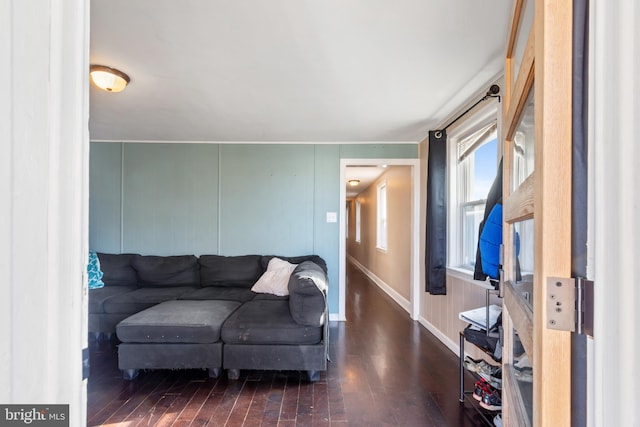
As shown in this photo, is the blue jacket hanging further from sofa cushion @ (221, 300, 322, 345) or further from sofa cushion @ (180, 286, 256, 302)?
sofa cushion @ (180, 286, 256, 302)

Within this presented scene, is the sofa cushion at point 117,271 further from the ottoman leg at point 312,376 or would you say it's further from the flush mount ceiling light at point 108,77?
the ottoman leg at point 312,376

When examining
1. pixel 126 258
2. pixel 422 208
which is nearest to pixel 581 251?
pixel 422 208

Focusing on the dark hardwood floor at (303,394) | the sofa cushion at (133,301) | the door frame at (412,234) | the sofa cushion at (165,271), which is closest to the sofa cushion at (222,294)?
the sofa cushion at (133,301)

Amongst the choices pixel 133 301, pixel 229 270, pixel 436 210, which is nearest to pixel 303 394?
pixel 229 270

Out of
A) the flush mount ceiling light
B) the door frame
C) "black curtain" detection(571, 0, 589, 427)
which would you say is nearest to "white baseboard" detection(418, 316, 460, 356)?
the door frame

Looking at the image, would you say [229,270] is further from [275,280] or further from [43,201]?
[43,201]

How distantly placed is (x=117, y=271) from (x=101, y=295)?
1.59 feet

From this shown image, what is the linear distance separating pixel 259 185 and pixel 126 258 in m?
1.86

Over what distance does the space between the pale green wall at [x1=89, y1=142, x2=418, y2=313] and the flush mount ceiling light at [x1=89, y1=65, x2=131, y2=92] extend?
178 centimetres

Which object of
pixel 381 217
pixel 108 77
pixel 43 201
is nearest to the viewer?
pixel 43 201

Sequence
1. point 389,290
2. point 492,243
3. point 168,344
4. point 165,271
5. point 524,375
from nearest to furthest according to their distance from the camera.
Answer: point 524,375 → point 492,243 → point 168,344 → point 165,271 → point 389,290

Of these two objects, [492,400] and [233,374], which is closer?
[492,400]

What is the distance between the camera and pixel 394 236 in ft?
16.7

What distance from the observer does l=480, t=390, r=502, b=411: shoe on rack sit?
5.80 feet
